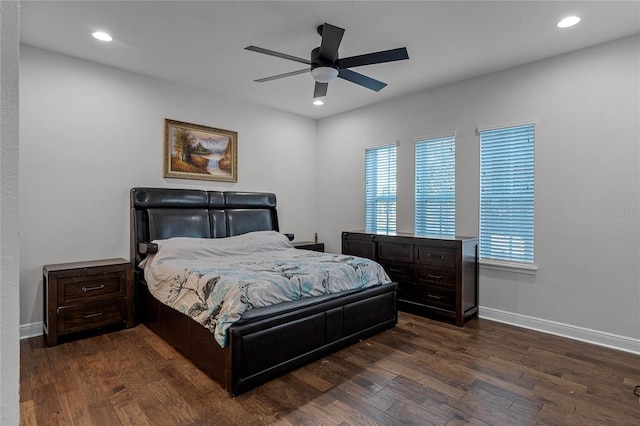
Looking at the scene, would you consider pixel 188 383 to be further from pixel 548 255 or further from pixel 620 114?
pixel 620 114

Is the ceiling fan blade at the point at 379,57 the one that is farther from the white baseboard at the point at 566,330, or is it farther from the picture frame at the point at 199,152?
the white baseboard at the point at 566,330

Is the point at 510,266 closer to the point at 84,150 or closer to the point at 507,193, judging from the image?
the point at 507,193

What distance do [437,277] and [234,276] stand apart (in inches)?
93.9

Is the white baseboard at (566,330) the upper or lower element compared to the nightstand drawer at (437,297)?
lower

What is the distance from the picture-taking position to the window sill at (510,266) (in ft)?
12.2

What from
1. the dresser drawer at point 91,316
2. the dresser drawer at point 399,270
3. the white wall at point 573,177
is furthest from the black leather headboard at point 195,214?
the white wall at point 573,177

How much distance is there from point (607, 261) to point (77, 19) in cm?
529

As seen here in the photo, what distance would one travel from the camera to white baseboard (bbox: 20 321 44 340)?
340 cm

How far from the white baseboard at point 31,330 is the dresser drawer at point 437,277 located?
4.13 meters

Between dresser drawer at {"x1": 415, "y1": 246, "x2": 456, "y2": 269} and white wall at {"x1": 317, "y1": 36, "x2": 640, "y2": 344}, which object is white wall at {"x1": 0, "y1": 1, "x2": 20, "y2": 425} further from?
white wall at {"x1": 317, "y1": 36, "x2": 640, "y2": 344}

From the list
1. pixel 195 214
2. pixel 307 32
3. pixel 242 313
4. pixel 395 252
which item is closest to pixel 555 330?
pixel 395 252

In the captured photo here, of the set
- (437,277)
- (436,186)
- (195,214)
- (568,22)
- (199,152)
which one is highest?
(568,22)

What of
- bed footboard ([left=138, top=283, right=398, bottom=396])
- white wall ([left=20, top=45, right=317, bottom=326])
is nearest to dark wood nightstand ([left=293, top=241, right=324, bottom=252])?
white wall ([left=20, top=45, right=317, bottom=326])

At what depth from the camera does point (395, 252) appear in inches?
171
